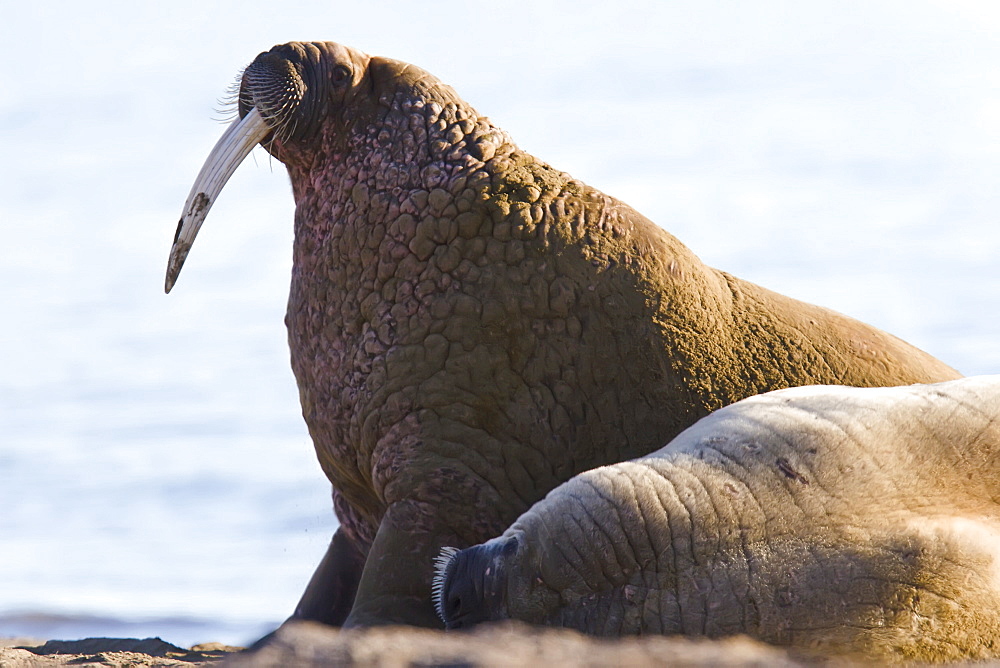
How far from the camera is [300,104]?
5.84 m

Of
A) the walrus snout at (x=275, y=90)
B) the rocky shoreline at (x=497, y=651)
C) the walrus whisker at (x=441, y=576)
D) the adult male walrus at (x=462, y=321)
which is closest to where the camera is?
the rocky shoreline at (x=497, y=651)

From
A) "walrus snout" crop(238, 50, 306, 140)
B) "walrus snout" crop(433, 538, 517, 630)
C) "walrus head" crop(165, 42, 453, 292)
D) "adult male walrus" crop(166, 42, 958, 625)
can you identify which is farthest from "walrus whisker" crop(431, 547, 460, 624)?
"walrus snout" crop(238, 50, 306, 140)

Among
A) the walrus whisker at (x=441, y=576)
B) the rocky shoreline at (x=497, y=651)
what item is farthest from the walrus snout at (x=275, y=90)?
the rocky shoreline at (x=497, y=651)

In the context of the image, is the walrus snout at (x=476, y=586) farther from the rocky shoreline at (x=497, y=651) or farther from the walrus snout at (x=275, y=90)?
the walrus snout at (x=275, y=90)

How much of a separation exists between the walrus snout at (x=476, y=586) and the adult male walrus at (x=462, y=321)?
0.63m

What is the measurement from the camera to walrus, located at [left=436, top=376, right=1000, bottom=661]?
13.2 ft

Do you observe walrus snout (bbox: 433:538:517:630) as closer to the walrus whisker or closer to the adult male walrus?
the walrus whisker

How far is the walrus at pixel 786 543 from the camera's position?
158 inches

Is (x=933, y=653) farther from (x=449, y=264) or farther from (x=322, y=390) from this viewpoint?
(x=322, y=390)

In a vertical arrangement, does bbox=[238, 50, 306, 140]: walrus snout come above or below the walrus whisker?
above

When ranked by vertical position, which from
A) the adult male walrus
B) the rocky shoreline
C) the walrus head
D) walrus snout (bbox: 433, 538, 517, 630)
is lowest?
the rocky shoreline

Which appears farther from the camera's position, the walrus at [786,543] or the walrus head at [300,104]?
the walrus head at [300,104]

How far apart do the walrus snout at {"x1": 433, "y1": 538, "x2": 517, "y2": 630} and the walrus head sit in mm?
2175

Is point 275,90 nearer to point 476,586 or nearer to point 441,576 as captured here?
point 441,576
